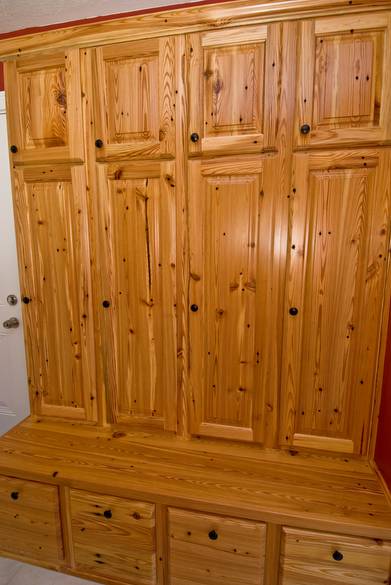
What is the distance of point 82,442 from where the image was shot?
135 cm

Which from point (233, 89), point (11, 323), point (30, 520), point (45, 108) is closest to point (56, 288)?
point (11, 323)

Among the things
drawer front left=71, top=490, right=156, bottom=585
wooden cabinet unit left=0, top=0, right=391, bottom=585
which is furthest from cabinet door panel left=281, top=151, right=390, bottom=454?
drawer front left=71, top=490, right=156, bottom=585

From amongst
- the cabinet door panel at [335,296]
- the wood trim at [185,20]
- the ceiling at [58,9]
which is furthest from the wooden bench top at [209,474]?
the ceiling at [58,9]

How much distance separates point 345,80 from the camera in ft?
3.37

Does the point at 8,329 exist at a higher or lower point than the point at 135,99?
lower

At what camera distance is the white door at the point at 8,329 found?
1699 mm

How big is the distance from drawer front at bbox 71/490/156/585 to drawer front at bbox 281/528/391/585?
505mm

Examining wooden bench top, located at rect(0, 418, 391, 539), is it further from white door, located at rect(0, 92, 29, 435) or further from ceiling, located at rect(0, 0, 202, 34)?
ceiling, located at rect(0, 0, 202, 34)

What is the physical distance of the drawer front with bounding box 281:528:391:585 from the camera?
99cm

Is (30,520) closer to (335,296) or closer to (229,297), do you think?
(229,297)

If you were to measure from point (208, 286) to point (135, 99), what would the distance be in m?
0.79

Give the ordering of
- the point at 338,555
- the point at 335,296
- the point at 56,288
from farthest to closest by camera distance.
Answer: the point at 56,288, the point at 335,296, the point at 338,555

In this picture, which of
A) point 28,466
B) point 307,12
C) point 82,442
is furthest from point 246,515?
point 307,12

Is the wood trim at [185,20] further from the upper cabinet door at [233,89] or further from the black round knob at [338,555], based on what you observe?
the black round knob at [338,555]
